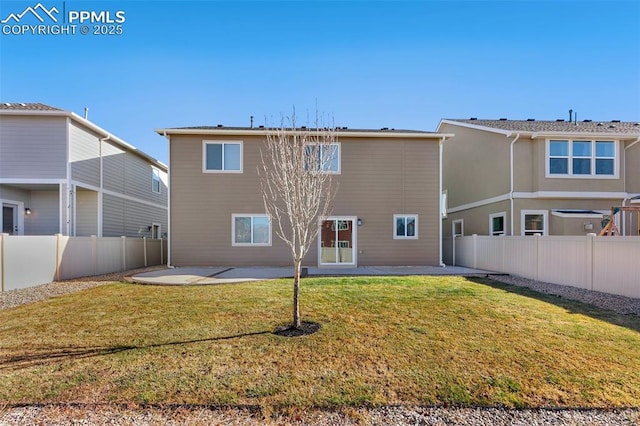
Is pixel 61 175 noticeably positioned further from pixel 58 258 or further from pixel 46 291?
pixel 46 291

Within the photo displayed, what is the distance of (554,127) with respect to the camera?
1414 centimetres

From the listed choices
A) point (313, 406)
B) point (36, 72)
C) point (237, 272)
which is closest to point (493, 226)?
point (237, 272)

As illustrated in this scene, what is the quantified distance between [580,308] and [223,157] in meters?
12.1

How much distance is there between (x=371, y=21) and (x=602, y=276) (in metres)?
10.6

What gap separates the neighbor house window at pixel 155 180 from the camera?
61.8ft

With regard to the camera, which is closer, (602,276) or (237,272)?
(602,276)

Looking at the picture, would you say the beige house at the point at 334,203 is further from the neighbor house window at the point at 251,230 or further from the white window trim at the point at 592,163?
the white window trim at the point at 592,163

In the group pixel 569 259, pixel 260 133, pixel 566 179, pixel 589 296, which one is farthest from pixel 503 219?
pixel 260 133

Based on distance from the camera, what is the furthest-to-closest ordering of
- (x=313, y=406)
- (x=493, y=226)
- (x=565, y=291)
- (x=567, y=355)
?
1. (x=493, y=226)
2. (x=565, y=291)
3. (x=567, y=355)
4. (x=313, y=406)

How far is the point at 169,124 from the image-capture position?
12.4 meters

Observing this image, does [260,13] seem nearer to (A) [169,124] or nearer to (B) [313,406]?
(A) [169,124]

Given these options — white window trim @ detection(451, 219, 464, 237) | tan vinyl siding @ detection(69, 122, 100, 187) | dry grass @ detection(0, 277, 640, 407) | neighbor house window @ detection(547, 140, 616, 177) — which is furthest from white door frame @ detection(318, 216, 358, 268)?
tan vinyl siding @ detection(69, 122, 100, 187)

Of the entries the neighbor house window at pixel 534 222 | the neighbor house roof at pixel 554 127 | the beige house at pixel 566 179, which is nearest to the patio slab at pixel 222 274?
the neighbor house window at pixel 534 222

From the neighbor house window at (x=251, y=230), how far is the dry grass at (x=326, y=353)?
5570mm
